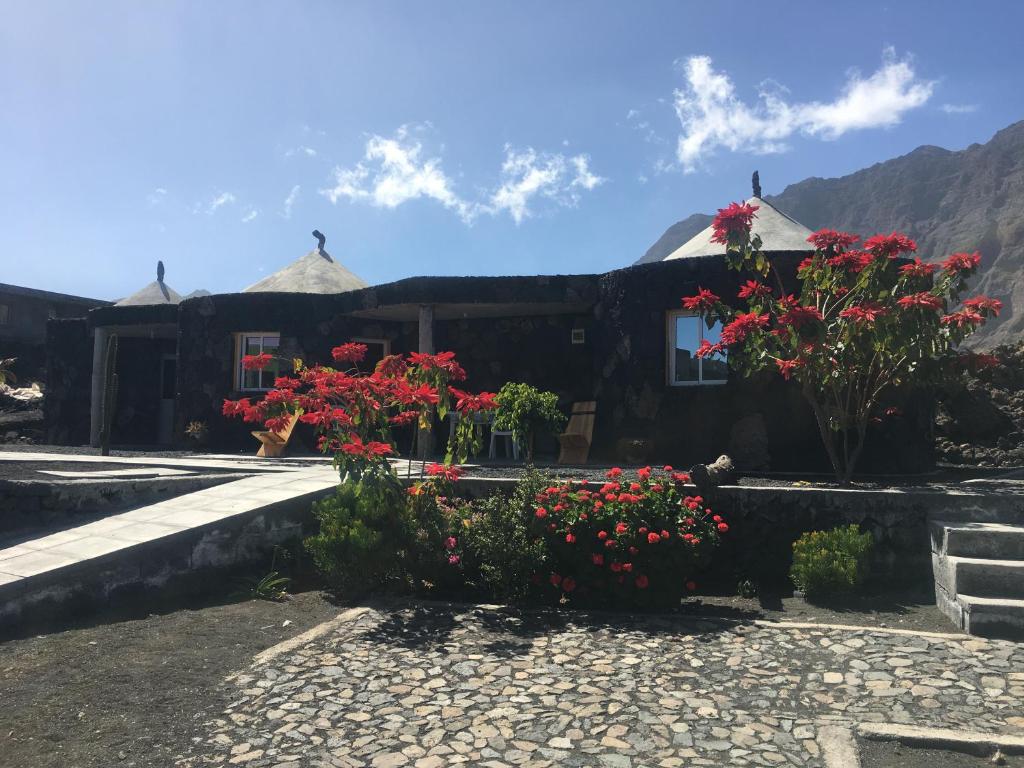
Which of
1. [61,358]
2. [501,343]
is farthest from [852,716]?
[61,358]

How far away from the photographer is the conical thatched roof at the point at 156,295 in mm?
18422

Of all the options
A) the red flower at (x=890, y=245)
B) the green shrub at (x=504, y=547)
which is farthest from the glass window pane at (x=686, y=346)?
the green shrub at (x=504, y=547)

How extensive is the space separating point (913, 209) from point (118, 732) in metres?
65.4

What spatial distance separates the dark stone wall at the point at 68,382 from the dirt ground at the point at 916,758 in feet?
56.3

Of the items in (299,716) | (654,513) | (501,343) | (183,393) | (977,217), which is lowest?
(299,716)

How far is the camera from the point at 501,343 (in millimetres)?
12852

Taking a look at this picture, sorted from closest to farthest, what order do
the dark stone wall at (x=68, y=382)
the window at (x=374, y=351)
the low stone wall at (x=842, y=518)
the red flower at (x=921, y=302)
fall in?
the low stone wall at (x=842, y=518) < the red flower at (x=921, y=302) < the window at (x=374, y=351) < the dark stone wall at (x=68, y=382)

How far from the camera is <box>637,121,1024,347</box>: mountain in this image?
137 ft

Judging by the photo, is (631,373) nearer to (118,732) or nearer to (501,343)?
(501,343)

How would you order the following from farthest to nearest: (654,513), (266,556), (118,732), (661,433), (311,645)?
(661,433), (266,556), (654,513), (311,645), (118,732)

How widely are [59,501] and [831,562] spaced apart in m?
6.89

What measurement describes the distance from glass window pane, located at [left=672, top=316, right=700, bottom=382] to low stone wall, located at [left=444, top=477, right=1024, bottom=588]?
3.93 metres

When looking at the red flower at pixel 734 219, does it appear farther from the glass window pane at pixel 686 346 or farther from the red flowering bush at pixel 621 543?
the glass window pane at pixel 686 346

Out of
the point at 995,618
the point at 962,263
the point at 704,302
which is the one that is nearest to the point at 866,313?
the point at 962,263
